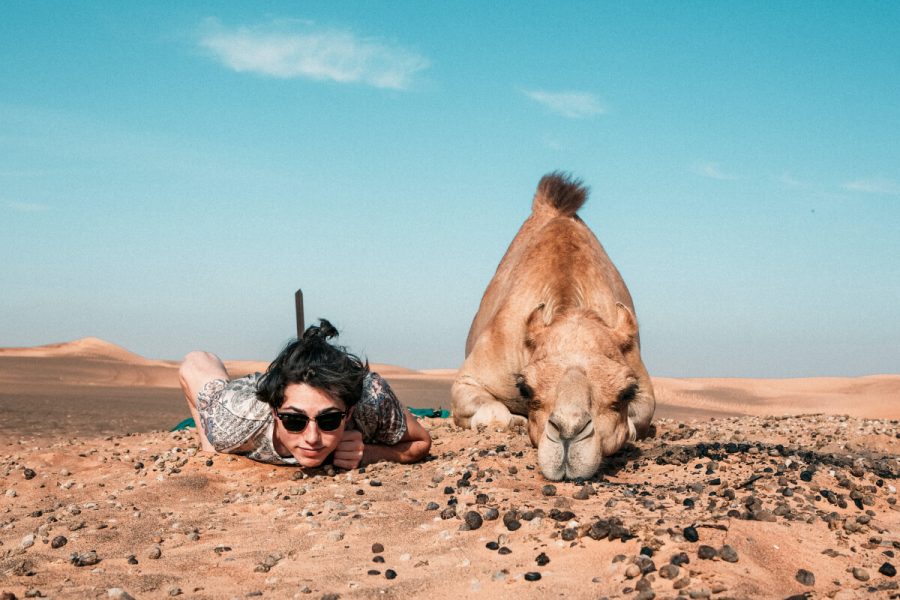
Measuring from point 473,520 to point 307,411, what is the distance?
2069 mm

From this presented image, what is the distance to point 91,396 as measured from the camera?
2197 centimetres

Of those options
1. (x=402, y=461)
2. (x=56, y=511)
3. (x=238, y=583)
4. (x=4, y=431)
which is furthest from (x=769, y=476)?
(x=4, y=431)

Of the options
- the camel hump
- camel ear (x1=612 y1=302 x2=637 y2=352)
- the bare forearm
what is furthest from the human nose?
the camel hump

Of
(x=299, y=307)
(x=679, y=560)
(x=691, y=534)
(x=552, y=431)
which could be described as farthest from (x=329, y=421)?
(x=299, y=307)

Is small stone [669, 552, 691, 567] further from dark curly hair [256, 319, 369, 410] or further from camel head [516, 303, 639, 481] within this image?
dark curly hair [256, 319, 369, 410]

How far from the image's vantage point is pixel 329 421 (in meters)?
6.77

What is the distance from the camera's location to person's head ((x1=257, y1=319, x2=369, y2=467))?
21.7ft

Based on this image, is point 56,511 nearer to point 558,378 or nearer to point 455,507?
point 455,507

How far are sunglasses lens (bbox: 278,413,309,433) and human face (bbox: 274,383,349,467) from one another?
36 mm

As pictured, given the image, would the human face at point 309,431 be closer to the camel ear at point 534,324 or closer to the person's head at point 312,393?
the person's head at point 312,393

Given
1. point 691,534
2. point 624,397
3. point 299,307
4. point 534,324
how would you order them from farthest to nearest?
point 299,307 → point 534,324 → point 624,397 → point 691,534

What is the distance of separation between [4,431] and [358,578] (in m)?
11.1

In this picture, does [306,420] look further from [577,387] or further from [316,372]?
[577,387]

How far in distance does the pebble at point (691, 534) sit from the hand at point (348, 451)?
11.2ft
